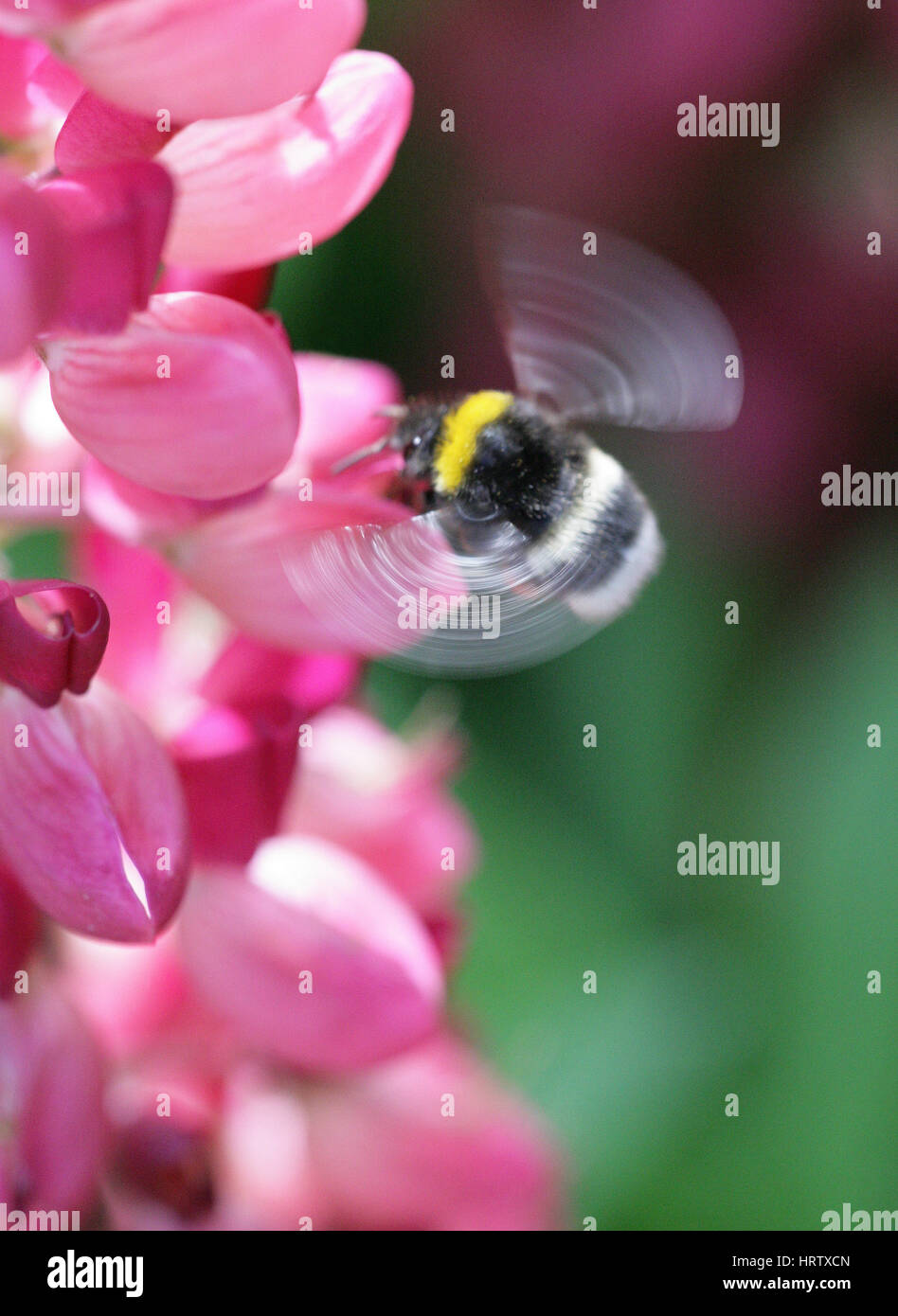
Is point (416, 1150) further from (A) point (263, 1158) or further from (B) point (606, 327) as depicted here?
(B) point (606, 327)

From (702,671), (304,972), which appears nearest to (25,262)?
(304,972)

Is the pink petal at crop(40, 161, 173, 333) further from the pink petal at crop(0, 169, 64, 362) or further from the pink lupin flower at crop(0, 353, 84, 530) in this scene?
the pink lupin flower at crop(0, 353, 84, 530)

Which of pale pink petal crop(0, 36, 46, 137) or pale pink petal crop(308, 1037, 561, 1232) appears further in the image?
pale pink petal crop(308, 1037, 561, 1232)

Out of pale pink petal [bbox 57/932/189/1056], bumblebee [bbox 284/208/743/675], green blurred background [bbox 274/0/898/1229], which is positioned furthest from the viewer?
green blurred background [bbox 274/0/898/1229]

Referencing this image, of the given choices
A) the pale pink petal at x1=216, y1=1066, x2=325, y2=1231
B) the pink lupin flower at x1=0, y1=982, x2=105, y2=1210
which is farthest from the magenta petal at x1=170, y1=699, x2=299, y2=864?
the pale pink petal at x1=216, y1=1066, x2=325, y2=1231

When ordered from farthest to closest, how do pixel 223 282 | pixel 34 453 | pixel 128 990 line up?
pixel 128 990, pixel 34 453, pixel 223 282
